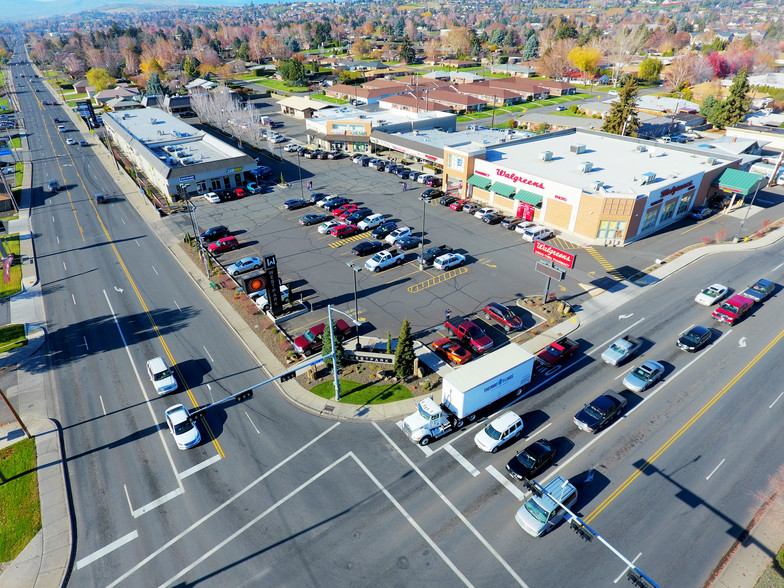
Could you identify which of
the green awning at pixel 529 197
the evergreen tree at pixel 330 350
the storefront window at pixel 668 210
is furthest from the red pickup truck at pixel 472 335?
the storefront window at pixel 668 210

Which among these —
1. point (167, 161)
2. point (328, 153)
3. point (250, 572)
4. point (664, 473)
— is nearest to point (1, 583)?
point (250, 572)

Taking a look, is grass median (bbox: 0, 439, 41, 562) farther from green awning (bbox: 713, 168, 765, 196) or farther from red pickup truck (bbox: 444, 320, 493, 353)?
green awning (bbox: 713, 168, 765, 196)

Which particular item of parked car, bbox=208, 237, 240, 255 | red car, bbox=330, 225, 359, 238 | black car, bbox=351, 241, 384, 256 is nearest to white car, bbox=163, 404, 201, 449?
parked car, bbox=208, 237, 240, 255

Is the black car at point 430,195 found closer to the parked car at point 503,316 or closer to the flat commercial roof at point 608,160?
the flat commercial roof at point 608,160

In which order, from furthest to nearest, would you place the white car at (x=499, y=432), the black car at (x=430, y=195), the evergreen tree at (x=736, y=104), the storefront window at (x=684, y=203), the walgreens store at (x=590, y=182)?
the evergreen tree at (x=736, y=104) → the black car at (x=430, y=195) → the storefront window at (x=684, y=203) → the walgreens store at (x=590, y=182) → the white car at (x=499, y=432)

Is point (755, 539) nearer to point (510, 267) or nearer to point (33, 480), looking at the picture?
point (510, 267)

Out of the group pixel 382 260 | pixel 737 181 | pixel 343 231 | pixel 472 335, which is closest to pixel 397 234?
pixel 343 231

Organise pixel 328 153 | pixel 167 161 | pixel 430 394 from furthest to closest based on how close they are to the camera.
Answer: pixel 328 153, pixel 167 161, pixel 430 394
